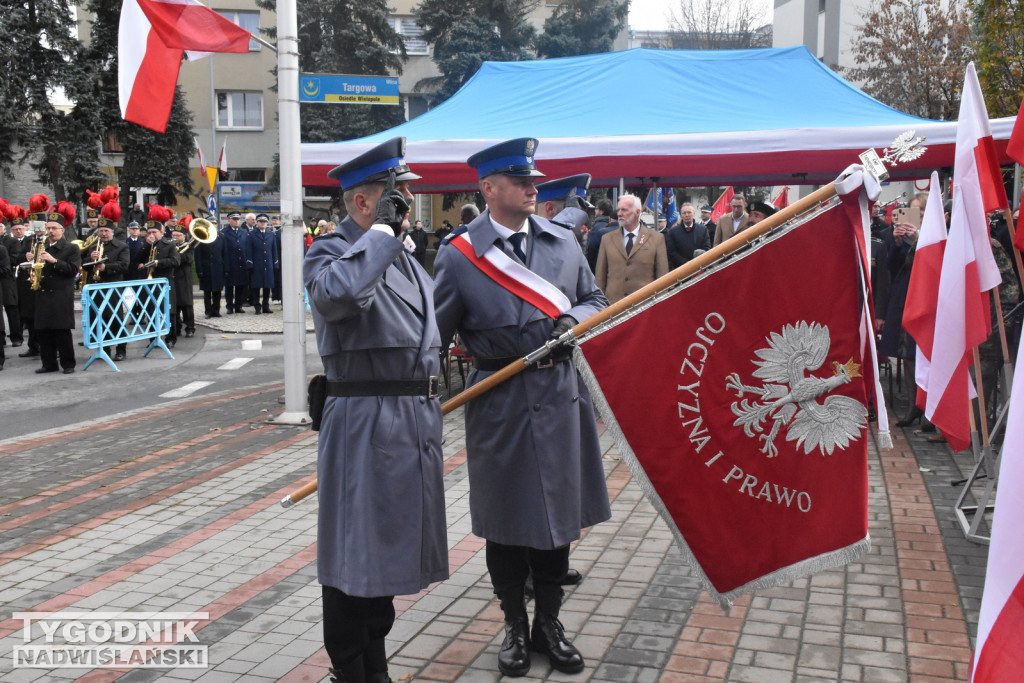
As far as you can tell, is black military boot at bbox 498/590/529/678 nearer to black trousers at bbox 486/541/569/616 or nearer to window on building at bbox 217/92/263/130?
black trousers at bbox 486/541/569/616

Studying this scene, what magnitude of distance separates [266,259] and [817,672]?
726 inches

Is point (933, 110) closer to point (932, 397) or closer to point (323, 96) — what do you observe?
point (323, 96)

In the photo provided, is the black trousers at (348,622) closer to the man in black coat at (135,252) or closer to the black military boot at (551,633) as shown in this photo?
the black military boot at (551,633)

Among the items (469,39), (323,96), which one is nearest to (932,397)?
(323,96)

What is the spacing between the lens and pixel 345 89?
8945 mm

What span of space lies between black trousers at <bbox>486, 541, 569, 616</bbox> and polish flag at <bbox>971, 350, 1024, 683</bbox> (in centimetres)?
188

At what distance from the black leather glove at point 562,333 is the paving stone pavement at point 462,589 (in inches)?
47.5

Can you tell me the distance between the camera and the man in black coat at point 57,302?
1220 centimetres

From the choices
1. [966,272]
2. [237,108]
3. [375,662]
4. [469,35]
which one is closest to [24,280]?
[375,662]

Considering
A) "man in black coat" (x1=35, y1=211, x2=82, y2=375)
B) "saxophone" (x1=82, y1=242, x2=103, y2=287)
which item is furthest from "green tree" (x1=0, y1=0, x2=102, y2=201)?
"man in black coat" (x1=35, y1=211, x2=82, y2=375)

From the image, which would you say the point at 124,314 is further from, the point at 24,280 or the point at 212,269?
the point at 212,269

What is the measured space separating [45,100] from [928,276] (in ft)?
110

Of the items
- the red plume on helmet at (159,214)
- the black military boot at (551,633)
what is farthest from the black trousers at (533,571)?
the red plume on helmet at (159,214)

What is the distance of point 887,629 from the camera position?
13.6ft
